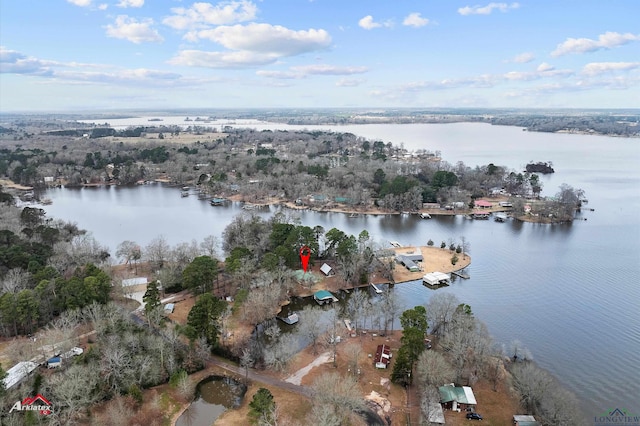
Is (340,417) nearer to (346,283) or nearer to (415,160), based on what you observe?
(346,283)

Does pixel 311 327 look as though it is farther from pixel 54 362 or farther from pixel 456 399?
→ pixel 54 362

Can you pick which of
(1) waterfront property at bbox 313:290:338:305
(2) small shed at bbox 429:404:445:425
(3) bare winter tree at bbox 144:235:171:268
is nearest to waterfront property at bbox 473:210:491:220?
(1) waterfront property at bbox 313:290:338:305

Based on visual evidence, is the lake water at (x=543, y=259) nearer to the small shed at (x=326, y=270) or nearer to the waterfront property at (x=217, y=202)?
the waterfront property at (x=217, y=202)

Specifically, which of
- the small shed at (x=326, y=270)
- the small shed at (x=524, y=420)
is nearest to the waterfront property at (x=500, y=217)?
the small shed at (x=326, y=270)

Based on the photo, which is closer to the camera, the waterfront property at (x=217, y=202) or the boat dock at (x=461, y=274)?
the boat dock at (x=461, y=274)

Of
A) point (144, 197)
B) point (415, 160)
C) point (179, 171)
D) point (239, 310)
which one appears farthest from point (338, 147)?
point (239, 310)

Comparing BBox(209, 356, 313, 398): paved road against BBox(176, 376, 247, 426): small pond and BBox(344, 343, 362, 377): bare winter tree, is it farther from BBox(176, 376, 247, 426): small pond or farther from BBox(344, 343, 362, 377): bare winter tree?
BBox(344, 343, 362, 377): bare winter tree

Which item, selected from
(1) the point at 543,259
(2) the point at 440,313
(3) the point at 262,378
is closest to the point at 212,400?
(3) the point at 262,378
